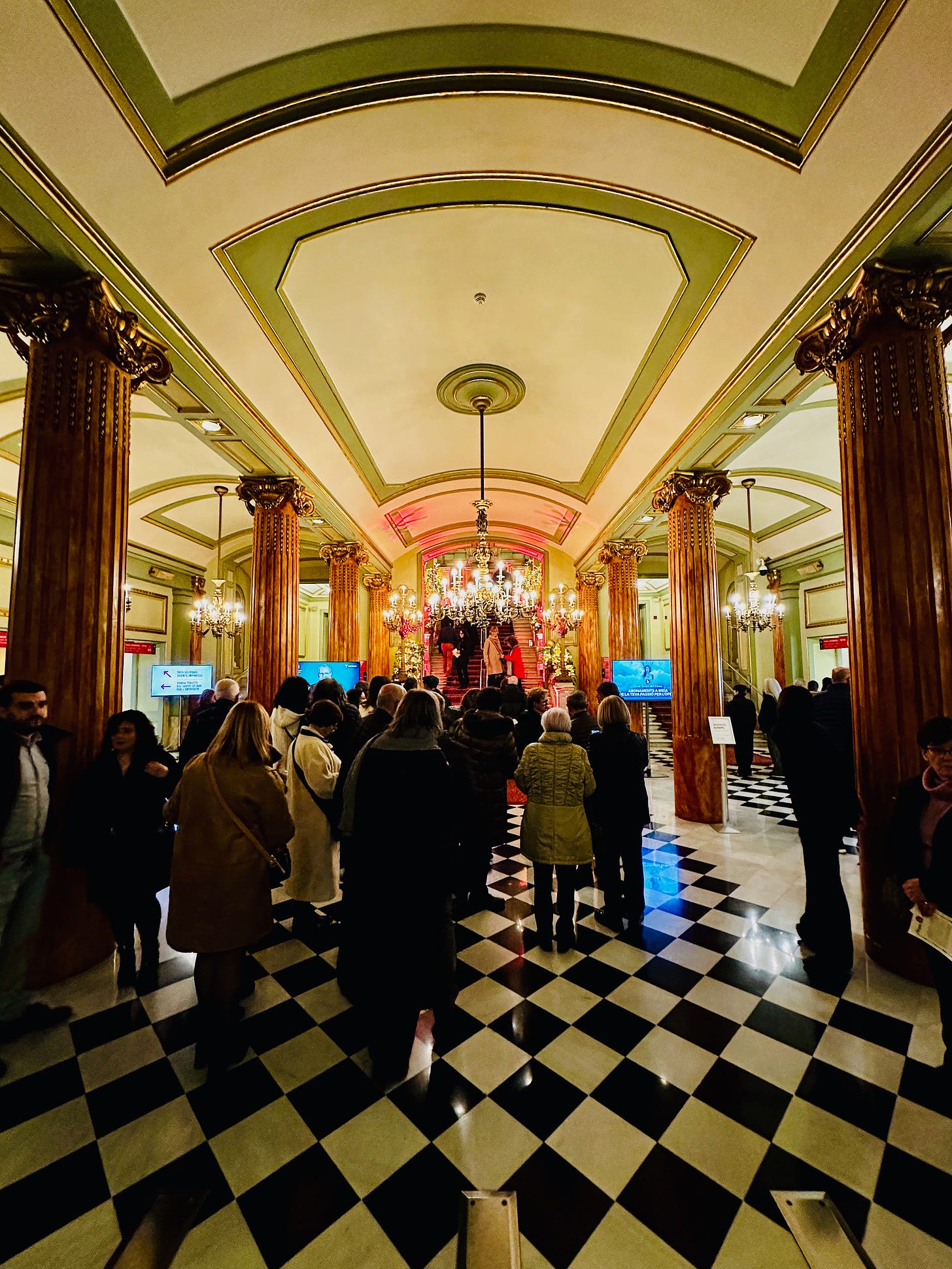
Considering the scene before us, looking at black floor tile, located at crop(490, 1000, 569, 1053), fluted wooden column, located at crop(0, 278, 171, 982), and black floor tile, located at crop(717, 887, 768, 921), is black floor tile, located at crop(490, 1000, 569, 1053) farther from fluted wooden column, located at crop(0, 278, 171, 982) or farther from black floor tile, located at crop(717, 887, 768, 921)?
fluted wooden column, located at crop(0, 278, 171, 982)

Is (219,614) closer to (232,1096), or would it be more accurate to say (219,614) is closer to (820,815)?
(232,1096)

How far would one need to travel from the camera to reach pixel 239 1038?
243 cm

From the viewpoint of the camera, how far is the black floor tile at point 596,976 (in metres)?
2.97

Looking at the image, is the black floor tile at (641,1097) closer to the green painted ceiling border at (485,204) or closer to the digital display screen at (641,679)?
the green painted ceiling border at (485,204)

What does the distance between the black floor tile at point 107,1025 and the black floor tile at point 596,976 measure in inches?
88.0

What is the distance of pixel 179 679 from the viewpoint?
10.2 meters

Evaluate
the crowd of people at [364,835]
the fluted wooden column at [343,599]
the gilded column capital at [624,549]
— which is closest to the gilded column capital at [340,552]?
the fluted wooden column at [343,599]

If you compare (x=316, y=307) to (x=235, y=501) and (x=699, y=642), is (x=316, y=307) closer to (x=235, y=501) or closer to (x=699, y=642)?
(x=699, y=642)

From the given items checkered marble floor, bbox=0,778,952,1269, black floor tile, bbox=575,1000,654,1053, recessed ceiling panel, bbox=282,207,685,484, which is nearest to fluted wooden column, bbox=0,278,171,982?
checkered marble floor, bbox=0,778,952,1269

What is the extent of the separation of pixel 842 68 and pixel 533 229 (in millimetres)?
1974

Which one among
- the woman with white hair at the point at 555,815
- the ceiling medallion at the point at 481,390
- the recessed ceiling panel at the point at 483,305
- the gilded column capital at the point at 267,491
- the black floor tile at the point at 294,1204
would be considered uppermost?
the ceiling medallion at the point at 481,390

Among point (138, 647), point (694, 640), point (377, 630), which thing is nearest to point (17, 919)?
point (694, 640)

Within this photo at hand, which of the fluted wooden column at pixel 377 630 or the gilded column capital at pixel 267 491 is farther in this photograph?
the fluted wooden column at pixel 377 630

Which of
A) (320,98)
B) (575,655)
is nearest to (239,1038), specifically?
(320,98)
